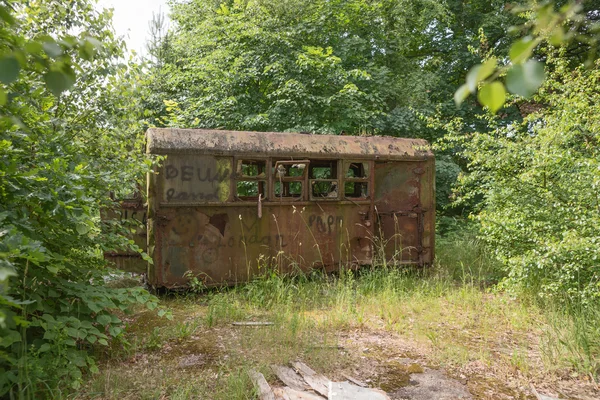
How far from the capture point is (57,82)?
3.20 feet

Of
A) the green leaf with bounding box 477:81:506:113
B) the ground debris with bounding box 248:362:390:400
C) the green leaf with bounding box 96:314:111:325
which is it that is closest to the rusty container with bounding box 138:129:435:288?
the green leaf with bounding box 96:314:111:325

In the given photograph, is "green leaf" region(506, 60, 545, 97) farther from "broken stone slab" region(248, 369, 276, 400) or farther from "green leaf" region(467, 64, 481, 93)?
"broken stone slab" region(248, 369, 276, 400)

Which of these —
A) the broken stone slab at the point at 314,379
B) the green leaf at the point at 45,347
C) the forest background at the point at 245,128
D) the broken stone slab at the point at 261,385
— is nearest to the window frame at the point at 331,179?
the forest background at the point at 245,128

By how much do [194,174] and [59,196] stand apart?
3.01m

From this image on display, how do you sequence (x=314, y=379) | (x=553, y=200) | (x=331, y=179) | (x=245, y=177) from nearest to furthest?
(x=314, y=379) < (x=553, y=200) < (x=245, y=177) < (x=331, y=179)

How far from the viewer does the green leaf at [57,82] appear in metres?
0.97

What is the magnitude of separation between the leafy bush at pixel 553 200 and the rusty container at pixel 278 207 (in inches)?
57.2

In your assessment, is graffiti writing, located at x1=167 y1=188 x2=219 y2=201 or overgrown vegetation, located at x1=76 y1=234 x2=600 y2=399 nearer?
overgrown vegetation, located at x1=76 y1=234 x2=600 y2=399

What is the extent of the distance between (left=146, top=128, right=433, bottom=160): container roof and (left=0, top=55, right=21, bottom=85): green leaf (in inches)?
201

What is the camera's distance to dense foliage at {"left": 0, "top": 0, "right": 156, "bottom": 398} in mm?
2846

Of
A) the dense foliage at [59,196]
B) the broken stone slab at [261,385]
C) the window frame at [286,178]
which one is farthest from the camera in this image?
the window frame at [286,178]

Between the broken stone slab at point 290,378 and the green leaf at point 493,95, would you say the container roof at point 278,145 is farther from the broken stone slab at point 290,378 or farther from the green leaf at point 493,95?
the green leaf at point 493,95

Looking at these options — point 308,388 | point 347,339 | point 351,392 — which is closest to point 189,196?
point 347,339

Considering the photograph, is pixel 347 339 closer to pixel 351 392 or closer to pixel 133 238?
pixel 351 392
